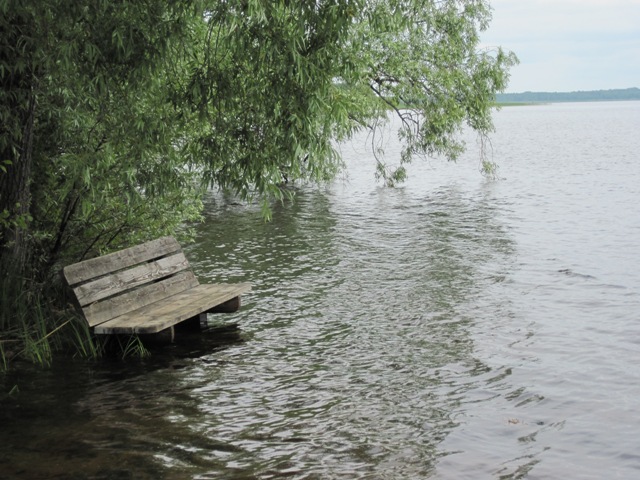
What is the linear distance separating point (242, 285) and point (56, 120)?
3841 mm

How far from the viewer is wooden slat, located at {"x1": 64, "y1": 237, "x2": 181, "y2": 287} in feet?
33.6

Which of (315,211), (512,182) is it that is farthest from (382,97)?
(512,182)

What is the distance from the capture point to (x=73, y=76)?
928 centimetres

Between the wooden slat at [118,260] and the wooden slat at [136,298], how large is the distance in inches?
15.2

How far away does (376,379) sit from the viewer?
9.98m

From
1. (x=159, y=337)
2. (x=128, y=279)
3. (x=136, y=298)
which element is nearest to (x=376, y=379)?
(x=159, y=337)

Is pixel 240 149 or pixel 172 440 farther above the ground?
pixel 240 149

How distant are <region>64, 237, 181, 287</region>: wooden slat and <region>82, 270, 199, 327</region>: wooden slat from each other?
387 millimetres

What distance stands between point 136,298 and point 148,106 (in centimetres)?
275

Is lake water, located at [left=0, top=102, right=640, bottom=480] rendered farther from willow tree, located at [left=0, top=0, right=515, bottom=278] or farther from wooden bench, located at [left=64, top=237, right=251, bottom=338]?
willow tree, located at [left=0, top=0, right=515, bottom=278]

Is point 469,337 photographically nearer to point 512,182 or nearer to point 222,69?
point 222,69

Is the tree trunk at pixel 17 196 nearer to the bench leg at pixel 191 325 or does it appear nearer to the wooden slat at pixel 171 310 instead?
the wooden slat at pixel 171 310

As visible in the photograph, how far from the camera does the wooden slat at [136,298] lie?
10.4 m

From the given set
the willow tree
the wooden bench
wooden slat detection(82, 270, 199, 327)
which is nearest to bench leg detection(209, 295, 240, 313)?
the wooden bench
